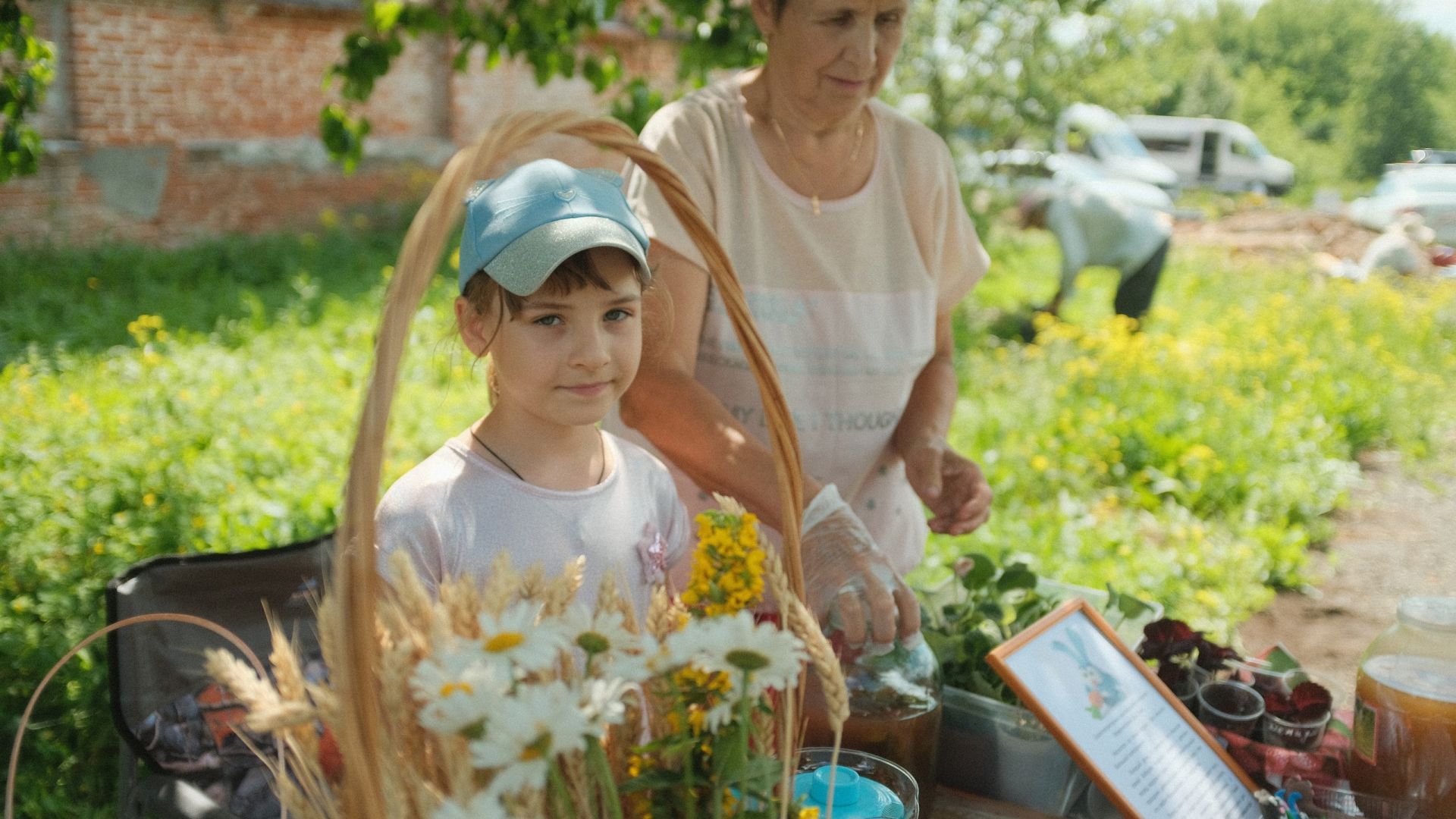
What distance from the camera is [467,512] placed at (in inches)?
49.1

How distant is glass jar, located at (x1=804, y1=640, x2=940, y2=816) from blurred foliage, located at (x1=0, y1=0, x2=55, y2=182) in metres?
2.33

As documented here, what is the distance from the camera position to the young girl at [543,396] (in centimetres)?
110

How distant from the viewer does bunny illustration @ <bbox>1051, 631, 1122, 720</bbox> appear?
1.29m

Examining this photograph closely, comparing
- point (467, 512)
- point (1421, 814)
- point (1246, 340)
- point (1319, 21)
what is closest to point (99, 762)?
point (467, 512)

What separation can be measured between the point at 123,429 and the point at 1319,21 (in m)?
7.21

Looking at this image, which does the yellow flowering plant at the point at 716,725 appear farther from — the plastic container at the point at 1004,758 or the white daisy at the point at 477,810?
the plastic container at the point at 1004,758

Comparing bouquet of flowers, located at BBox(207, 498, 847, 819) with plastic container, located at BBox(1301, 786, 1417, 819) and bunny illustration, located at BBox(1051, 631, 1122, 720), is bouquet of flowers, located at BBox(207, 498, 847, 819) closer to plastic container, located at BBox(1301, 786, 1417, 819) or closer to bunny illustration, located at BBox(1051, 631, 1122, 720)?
bunny illustration, located at BBox(1051, 631, 1122, 720)

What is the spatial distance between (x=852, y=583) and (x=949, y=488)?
558 mm

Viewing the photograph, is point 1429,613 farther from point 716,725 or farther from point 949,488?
point 716,725

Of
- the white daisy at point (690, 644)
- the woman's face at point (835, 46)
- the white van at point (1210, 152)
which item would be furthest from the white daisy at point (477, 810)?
the white van at point (1210, 152)

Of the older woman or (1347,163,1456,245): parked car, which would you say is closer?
the older woman

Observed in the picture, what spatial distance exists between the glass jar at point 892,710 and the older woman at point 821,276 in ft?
0.94

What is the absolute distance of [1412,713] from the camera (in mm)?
1262

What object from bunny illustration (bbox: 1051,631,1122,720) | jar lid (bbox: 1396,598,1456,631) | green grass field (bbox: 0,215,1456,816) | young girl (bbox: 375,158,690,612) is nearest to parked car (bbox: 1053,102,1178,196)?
green grass field (bbox: 0,215,1456,816)
